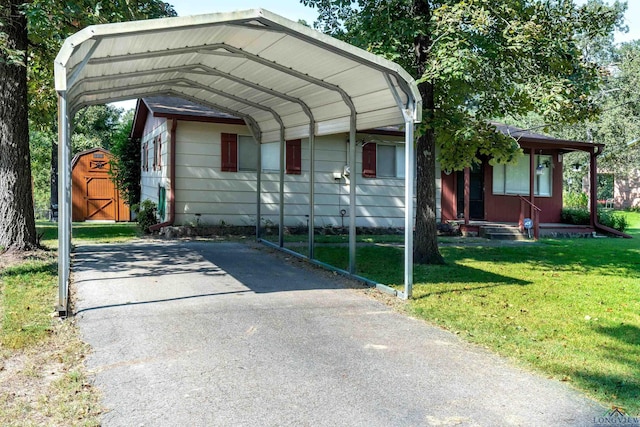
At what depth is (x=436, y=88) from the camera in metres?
9.65

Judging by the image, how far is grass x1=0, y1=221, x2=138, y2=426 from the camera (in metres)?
3.50

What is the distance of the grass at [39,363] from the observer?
3498 mm

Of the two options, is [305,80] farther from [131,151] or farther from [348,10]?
[131,151]

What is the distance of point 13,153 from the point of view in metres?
9.59

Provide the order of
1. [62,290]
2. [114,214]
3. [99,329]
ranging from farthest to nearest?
1. [114,214]
2. [62,290]
3. [99,329]

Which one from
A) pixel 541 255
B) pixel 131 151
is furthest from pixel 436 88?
pixel 131 151

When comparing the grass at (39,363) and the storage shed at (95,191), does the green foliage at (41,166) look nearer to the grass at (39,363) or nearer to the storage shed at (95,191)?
the storage shed at (95,191)

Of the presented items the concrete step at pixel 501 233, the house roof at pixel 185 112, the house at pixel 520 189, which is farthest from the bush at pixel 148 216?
the concrete step at pixel 501 233

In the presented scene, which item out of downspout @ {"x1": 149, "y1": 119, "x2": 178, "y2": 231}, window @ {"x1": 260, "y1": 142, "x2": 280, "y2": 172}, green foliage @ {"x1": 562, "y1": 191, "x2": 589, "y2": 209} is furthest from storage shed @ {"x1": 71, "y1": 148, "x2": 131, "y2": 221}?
green foliage @ {"x1": 562, "y1": 191, "x2": 589, "y2": 209}

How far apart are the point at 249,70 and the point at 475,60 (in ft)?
10.9

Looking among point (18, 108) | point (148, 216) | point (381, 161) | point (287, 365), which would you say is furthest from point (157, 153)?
point (287, 365)

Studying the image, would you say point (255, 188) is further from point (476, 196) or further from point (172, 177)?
point (476, 196)

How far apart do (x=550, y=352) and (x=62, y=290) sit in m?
4.82

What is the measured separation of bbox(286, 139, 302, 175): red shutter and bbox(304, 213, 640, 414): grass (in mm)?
3899
